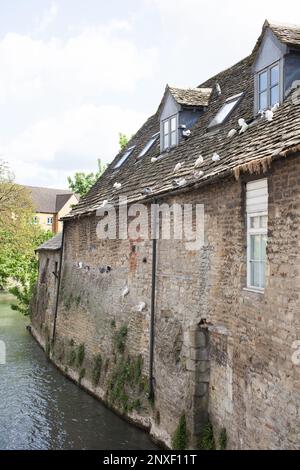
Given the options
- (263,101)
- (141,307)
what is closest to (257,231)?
(263,101)

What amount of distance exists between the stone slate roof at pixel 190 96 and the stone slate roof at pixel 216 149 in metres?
0.22

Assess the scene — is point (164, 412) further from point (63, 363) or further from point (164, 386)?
point (63, 363)

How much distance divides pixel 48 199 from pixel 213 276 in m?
61.7

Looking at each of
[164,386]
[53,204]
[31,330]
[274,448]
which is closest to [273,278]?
[274,448]

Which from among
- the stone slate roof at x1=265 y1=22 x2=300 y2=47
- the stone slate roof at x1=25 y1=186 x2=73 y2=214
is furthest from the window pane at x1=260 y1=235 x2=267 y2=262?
the stone slate roof at x1=25 y1=186 x2=73 y2=214

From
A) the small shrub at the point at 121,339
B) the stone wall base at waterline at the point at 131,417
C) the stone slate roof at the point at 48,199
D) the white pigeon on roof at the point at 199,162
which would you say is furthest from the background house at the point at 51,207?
the white pigeon on roof at the point at 199,162

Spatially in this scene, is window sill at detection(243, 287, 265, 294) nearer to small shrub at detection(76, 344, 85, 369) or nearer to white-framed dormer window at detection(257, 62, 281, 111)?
white-framed dormer window at detection(257, 62, 281, 111)

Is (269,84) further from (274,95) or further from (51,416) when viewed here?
(51,416)

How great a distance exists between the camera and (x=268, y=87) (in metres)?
10.2

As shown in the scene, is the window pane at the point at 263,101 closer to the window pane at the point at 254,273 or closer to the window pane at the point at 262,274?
the window pane at the point at 254,273

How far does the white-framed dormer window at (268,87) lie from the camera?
987cm

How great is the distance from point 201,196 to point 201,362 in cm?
308

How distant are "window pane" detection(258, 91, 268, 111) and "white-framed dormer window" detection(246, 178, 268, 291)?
2.85m

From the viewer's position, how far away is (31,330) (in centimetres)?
2442
